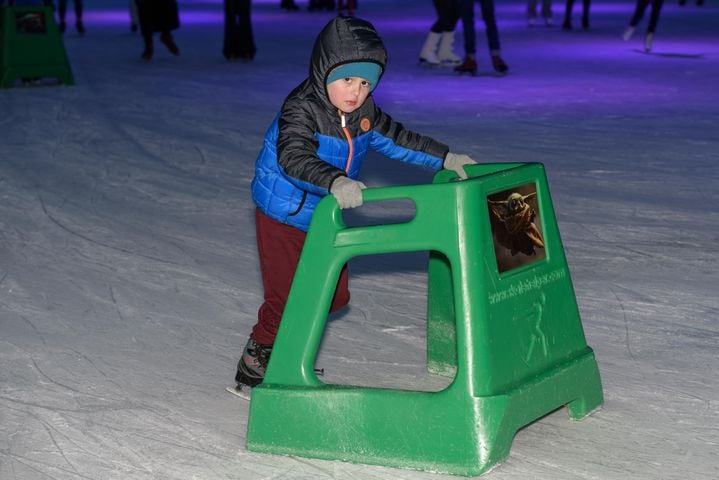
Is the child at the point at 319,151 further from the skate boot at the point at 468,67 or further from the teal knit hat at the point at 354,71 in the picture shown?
the skate boot at the point at 468,67

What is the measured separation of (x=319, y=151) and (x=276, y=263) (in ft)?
1.12

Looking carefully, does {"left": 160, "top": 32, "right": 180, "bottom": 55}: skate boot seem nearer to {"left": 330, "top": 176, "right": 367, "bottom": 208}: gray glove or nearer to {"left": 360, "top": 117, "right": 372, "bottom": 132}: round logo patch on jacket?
{"left": 360, "top": 117, "right": 372, "bottom": 132}: round logo patch on jacket

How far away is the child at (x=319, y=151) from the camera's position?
2818mm

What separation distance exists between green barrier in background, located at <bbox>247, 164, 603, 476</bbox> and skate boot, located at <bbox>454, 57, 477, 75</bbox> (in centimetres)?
753

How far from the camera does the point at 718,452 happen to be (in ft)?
8.91

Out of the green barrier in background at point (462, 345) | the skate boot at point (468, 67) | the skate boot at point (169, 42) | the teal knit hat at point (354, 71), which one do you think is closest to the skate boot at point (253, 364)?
the green barrier in background at point (462, 345)

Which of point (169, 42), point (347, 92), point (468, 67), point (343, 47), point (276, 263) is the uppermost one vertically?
point (343, 47)

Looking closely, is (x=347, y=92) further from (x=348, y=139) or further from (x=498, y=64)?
(x=498, y=64)

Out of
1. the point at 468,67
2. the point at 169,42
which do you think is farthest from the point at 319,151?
the point at 169,42

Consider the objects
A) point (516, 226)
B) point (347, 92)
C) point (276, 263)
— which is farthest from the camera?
point (276, 263)

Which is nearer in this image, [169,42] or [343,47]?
[343,47]

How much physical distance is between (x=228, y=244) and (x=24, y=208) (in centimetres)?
119

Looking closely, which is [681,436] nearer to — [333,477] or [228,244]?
[333,477]

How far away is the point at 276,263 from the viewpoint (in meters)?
3.08
